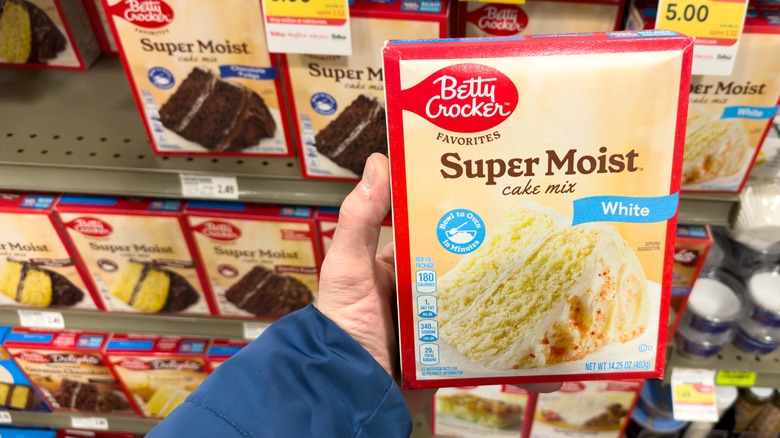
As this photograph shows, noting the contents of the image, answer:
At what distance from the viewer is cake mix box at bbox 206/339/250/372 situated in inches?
63.9

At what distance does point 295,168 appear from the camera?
4.19 ft

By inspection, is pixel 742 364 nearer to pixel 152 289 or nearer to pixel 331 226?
pixel 331 226

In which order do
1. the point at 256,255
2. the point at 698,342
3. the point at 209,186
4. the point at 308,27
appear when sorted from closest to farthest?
the point at 308,27 → the point at 209,186 → the point at 256,255 → the point at 698,342

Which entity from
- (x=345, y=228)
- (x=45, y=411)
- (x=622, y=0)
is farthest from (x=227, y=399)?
(x=45, y=411)

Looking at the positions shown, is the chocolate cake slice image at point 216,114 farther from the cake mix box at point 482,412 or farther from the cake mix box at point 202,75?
the cake mix box at point 482,412

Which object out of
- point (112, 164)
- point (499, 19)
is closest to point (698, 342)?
point (499, 19)

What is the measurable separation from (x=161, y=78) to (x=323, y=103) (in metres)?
0.32

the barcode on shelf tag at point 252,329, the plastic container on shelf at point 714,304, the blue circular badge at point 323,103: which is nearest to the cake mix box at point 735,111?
the plastic container on shelf at point 714,304

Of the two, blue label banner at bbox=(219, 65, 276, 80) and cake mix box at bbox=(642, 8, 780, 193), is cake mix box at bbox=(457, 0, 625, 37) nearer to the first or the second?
cake mix box at bbox=(642, 8, 780, 193)

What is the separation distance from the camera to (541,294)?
0.80 m

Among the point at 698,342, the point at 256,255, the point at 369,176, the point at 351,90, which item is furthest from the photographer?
the point at 698,342

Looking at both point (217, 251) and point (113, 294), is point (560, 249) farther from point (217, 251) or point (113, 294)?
point (113, 294)

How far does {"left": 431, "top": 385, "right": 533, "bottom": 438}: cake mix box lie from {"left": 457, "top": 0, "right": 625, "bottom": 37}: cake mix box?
37.8 inches

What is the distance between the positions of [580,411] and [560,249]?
1048 mm
